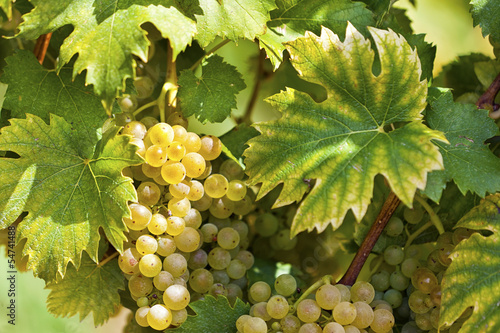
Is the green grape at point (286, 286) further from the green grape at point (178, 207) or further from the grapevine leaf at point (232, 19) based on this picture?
the grapevine leaf at point (232, 19)

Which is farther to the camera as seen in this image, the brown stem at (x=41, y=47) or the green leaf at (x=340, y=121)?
the brown stem at (x=41, y=47)

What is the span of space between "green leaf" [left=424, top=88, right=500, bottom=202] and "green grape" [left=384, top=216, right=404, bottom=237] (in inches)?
5.3

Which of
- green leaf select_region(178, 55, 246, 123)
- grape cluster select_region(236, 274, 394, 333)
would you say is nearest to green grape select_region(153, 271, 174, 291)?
grape cluster select_region(236, 274, 394, 333)

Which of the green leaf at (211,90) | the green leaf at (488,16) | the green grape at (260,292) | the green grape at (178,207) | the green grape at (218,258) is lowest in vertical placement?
the green grape at (218,258)

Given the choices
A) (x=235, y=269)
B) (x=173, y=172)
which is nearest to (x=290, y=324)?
(x=235, y=269)

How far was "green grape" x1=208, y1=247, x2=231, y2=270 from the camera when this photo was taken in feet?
2.24

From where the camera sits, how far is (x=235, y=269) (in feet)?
2.29

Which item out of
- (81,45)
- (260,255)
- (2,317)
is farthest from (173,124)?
(2,317)

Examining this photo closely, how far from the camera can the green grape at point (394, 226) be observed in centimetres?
69

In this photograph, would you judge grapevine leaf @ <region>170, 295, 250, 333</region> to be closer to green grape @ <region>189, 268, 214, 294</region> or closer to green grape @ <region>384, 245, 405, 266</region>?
green grape @ <region>189, 268, 214, 294</region>

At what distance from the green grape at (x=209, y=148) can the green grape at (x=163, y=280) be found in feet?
0.54

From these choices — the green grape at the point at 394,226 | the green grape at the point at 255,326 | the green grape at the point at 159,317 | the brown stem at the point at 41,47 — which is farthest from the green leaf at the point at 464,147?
the brown stem at the point at 41,47

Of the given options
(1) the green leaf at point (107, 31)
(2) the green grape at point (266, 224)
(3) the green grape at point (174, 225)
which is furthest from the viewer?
(2) the green grape at point (266, 224)

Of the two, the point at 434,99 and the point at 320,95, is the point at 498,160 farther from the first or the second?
the point at 320,95
